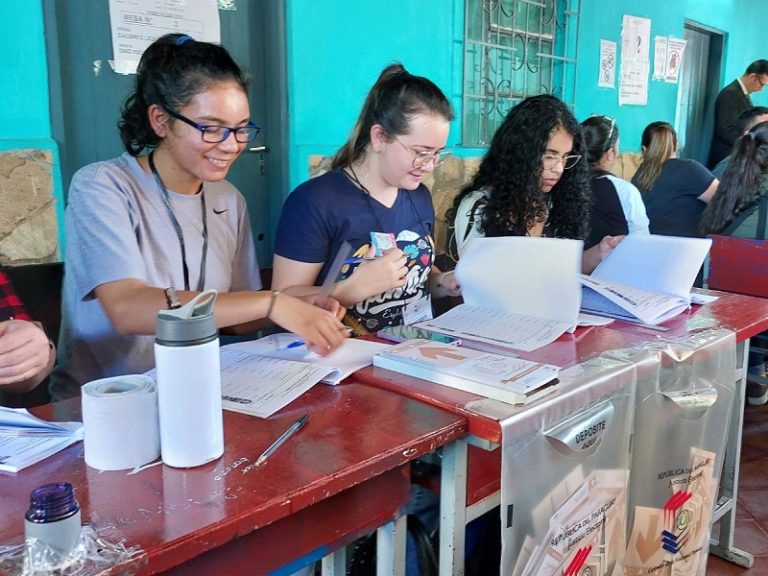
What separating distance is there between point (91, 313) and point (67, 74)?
113cm

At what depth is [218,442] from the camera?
880 mm

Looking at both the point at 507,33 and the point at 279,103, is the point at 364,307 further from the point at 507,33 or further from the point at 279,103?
the point at 507,33

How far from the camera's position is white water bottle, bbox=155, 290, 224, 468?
810mm

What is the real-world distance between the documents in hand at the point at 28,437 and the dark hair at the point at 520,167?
147 cm

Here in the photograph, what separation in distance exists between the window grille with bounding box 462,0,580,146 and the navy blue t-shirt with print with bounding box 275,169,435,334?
5.97 ft

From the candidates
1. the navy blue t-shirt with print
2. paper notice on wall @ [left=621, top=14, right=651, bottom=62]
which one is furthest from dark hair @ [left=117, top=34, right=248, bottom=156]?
paper notice on wall @ [left=621, top=14, right=651, bottom=62]

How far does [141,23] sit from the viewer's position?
228 centimetres

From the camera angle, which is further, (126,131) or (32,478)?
(126,131)

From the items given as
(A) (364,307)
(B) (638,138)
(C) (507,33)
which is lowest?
(A) (364,307)

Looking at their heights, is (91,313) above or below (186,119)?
below

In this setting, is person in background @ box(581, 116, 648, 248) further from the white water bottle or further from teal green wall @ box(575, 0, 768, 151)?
the white water bottle

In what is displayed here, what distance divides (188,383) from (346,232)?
1.01 meters

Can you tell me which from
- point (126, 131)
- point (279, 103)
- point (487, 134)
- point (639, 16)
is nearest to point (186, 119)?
point (126, 131)

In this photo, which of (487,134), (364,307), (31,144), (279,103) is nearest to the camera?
(364,307)
